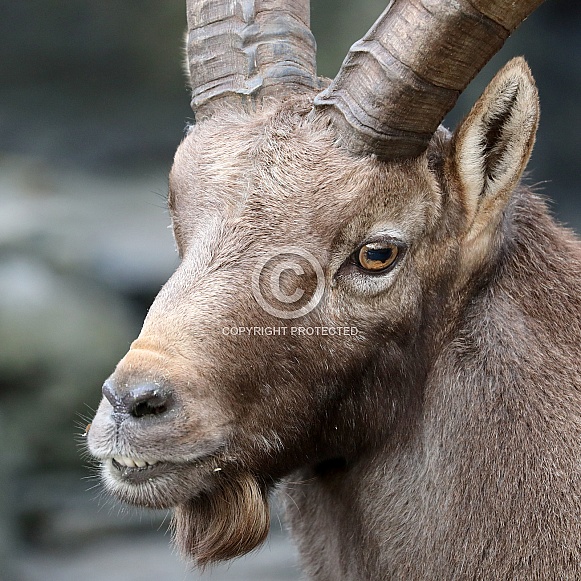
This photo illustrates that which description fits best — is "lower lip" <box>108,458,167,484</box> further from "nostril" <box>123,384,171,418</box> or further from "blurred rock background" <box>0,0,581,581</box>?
"blurred rock background" <box>0,0,581,581</box>

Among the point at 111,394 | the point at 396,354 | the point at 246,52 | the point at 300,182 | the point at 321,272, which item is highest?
the point at 246,52

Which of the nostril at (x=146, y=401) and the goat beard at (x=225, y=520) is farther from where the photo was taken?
the goat beard at (x=225, y=520)

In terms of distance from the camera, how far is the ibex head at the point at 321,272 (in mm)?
3939

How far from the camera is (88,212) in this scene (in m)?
14.3

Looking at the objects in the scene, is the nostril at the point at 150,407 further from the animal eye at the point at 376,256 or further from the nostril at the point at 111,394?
the animal eye at the point at 376,256

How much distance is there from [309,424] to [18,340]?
8493 millimetres

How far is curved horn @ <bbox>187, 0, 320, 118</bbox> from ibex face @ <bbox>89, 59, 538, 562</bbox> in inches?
20.3

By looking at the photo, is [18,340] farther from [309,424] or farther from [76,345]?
[309,424]

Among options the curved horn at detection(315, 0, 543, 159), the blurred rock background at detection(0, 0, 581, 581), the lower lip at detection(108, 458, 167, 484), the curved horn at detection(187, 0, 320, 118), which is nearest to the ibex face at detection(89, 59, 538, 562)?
the lower lip at detection(108, 458, 167, 484)

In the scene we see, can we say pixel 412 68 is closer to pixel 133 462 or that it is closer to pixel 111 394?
pixel 111 394

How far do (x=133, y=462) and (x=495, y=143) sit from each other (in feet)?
7.50

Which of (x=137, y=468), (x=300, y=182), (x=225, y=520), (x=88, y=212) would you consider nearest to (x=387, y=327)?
(x=300, y=182)

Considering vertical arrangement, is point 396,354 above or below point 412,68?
below

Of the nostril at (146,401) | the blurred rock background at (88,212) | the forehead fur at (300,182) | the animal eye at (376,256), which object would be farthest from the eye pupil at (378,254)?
the blurred rock background at (88,212)
